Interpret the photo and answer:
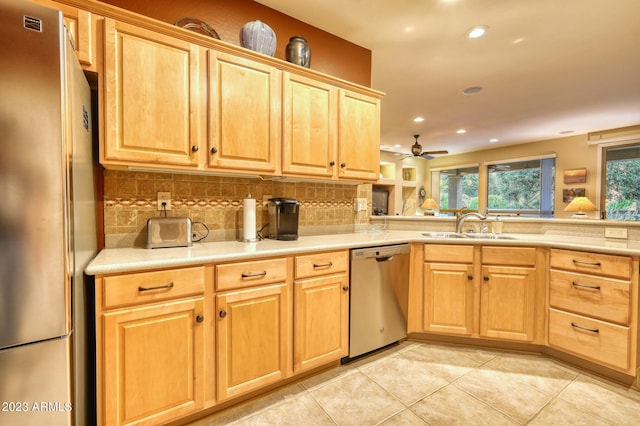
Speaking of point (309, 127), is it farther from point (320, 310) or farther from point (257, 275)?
point (320, 310)

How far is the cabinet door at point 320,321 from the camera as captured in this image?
5.81ft

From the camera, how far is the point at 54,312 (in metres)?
0.98

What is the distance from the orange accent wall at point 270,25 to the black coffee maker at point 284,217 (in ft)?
3.89

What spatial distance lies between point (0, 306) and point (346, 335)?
1720 mm

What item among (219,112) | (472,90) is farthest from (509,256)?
(472,90)

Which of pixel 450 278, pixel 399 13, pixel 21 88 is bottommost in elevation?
pixel 450 278

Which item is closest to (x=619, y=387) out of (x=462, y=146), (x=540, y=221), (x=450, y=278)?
(x=450, y=278)

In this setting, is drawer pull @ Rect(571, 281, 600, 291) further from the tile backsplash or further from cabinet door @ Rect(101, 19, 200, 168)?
cabinet door @ Rect(101, 19, 200, 168)

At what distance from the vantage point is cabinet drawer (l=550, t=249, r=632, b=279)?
184cm

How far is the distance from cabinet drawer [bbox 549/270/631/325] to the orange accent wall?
2319mm

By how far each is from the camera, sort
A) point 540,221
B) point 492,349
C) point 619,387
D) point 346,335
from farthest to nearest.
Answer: point 540,221 < point 492,349 < point 346,335 < point 619,387

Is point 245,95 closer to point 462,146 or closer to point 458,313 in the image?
point 458,313

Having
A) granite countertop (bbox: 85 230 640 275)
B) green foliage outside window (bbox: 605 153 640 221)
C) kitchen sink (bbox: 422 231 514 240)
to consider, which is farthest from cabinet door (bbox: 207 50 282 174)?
green foliage outside window (bbox: 605 153 640 221)

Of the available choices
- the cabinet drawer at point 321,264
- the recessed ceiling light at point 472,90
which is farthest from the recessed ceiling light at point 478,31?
the cabinet drawer at point 321,264
